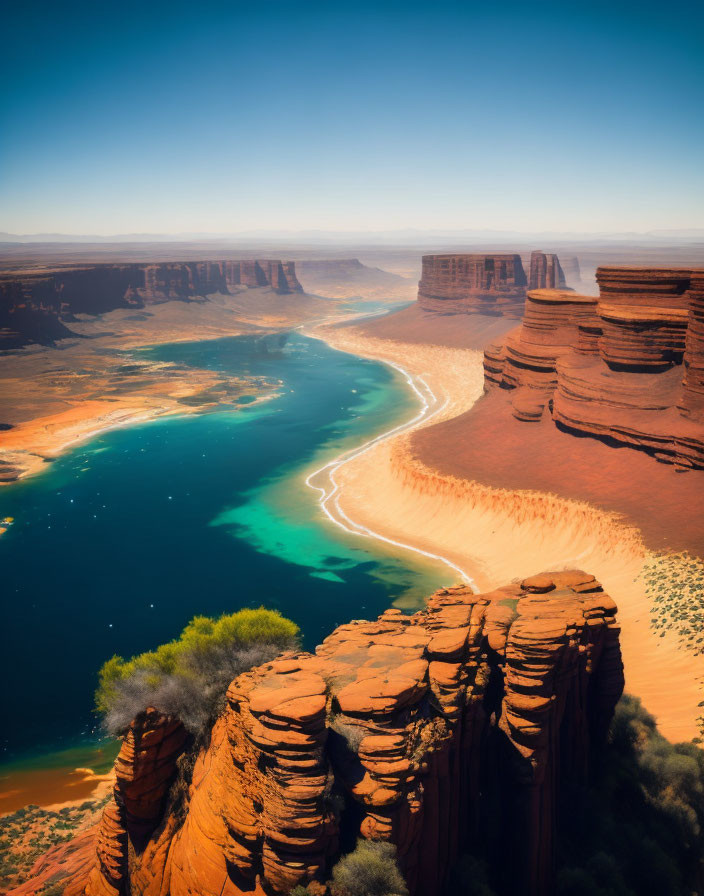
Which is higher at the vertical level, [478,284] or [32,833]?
[478,284]

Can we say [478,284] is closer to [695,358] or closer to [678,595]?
[695,358]

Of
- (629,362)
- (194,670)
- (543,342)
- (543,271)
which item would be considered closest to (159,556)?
(194,670)

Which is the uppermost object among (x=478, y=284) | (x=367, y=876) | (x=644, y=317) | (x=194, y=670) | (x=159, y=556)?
(x=644, y=317)

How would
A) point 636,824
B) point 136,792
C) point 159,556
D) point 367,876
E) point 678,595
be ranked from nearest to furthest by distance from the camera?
point 367,876, point 136,792, point 636,824, point 678,595, point 159,556

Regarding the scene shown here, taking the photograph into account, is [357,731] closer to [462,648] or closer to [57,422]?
[462,648]

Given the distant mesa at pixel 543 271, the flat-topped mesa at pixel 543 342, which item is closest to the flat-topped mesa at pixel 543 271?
the distant mesa at pixel 543 271

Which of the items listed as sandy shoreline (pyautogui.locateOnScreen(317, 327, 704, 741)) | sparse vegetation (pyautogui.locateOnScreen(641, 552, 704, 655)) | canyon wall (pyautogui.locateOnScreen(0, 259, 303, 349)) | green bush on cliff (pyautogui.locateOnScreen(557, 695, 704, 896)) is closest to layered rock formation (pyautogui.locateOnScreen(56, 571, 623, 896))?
green bush on cliff (pyautogui.locateOnScreen(557, 695, 704, 896))

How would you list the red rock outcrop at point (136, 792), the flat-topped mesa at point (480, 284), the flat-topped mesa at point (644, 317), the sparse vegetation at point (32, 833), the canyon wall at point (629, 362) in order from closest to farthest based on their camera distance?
the red rock outcrop at point (136, 792) < the sparse vegetation at point (32, 833) < the canyon wall at point (629, 362) < the flat-topped mesa at point (644, 317) < the flat-topped mesa at point (480, 284)

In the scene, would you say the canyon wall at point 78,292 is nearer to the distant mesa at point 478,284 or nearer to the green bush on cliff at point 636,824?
the distant mesa at point 478,284
